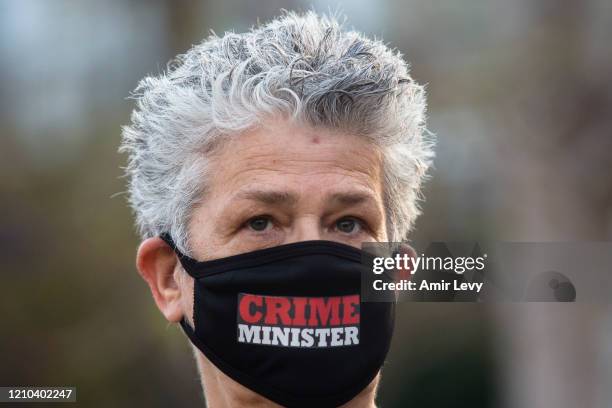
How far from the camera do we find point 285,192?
8.52 feet

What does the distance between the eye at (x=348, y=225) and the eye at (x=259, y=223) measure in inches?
9.1

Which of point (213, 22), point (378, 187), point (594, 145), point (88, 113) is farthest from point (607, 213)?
point (378, 187)

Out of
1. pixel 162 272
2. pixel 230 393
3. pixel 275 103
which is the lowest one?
pixel 230 393

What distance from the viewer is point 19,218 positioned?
11719mm

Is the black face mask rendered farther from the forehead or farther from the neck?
the forehead

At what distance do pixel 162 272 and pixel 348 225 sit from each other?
0.71m

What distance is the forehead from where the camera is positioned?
8.56ft

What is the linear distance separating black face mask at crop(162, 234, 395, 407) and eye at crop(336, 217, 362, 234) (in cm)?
6

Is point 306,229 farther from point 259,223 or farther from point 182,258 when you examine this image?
point 182,258

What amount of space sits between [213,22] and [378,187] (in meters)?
10.7

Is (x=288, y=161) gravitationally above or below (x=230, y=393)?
above

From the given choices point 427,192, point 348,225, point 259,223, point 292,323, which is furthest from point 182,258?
point 427,192

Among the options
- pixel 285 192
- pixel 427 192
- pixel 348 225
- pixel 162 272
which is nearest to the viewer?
pixel 285 192

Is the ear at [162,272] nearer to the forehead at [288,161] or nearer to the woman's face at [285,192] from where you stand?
the woman's face at [285,192]
